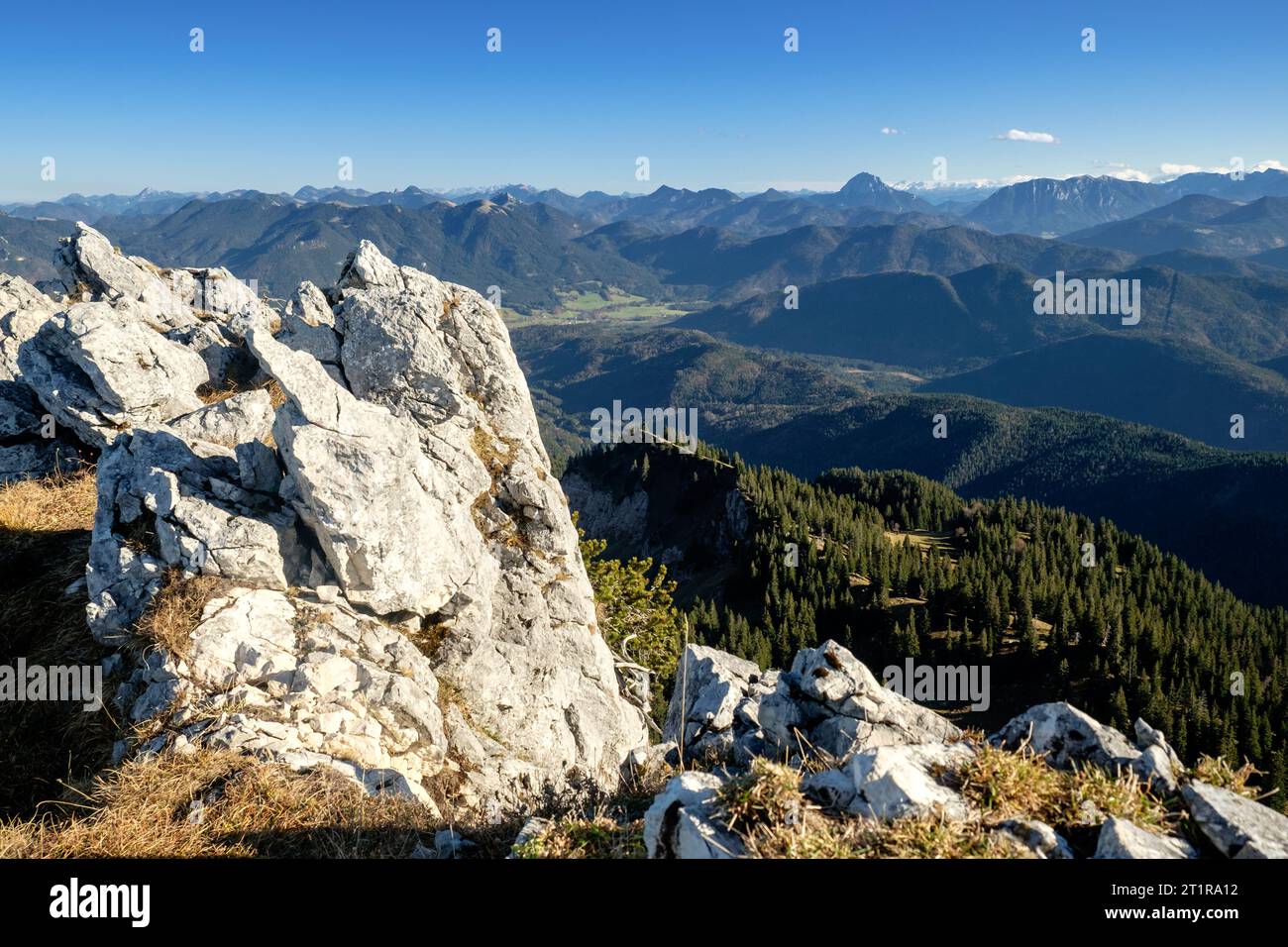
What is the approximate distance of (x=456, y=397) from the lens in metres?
28.5

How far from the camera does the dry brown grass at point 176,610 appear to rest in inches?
572

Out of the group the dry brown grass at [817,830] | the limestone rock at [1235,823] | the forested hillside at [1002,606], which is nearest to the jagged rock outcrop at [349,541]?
the dry brown grass at [817,830]

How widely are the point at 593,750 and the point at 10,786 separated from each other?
636 inches

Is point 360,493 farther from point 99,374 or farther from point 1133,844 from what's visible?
point 1133,844

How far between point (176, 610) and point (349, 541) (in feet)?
13.0

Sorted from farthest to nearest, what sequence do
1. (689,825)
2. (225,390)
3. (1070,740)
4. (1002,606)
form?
(1002,606) → (225,390) → (1070,740) → (689,825)

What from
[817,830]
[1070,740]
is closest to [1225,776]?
[1070,740]

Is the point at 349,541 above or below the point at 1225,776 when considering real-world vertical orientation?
above

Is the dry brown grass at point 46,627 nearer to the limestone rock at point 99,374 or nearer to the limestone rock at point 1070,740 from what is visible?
the limestone rock at point 99,374

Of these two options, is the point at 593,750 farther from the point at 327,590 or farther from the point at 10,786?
the point at 10,786

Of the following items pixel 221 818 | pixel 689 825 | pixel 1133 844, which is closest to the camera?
pixel 1133 844

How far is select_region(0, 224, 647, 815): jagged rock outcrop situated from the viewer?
1499 centimetres

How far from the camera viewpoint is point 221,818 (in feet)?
36.6
